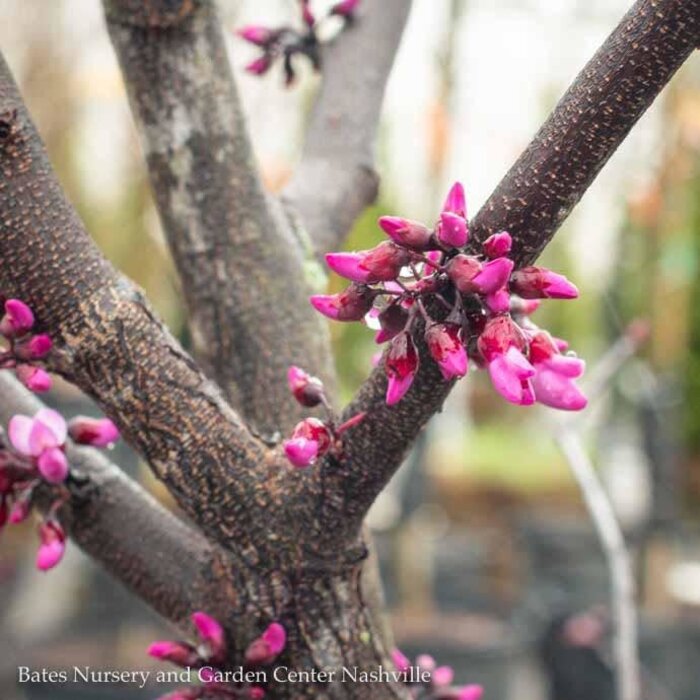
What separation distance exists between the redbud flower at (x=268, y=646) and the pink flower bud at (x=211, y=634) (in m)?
0.04

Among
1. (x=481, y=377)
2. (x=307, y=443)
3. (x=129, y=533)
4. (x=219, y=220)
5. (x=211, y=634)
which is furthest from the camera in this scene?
(x=481, y=377)

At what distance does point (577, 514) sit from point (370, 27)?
734 cm

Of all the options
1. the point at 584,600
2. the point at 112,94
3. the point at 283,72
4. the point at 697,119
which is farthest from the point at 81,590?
the point at 283,72

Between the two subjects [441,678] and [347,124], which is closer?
[441,678]

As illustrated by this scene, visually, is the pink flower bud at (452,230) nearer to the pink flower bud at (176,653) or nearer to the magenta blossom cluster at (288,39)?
the pink flower bud at (176,653)

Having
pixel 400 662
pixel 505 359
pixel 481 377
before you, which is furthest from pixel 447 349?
pixel 481 377

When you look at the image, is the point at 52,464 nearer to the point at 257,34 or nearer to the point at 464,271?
the point at 464,271

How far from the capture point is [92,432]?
3.33 ft

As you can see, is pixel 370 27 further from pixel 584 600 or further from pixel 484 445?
pixel 484 445

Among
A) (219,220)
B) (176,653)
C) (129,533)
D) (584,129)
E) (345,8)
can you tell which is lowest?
(176,653)

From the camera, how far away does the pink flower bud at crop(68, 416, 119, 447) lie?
1.00 m

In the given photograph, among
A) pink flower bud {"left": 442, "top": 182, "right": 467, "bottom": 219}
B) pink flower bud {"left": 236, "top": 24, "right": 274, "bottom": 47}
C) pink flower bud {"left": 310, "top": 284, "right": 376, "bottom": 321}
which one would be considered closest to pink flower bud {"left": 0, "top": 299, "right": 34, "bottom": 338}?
pink flower bud {"left": 310, "top": 284, "right": 376, "bottom": 321}

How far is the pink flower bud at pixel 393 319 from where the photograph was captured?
75 centimetres

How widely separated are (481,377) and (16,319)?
10354 millimetres
